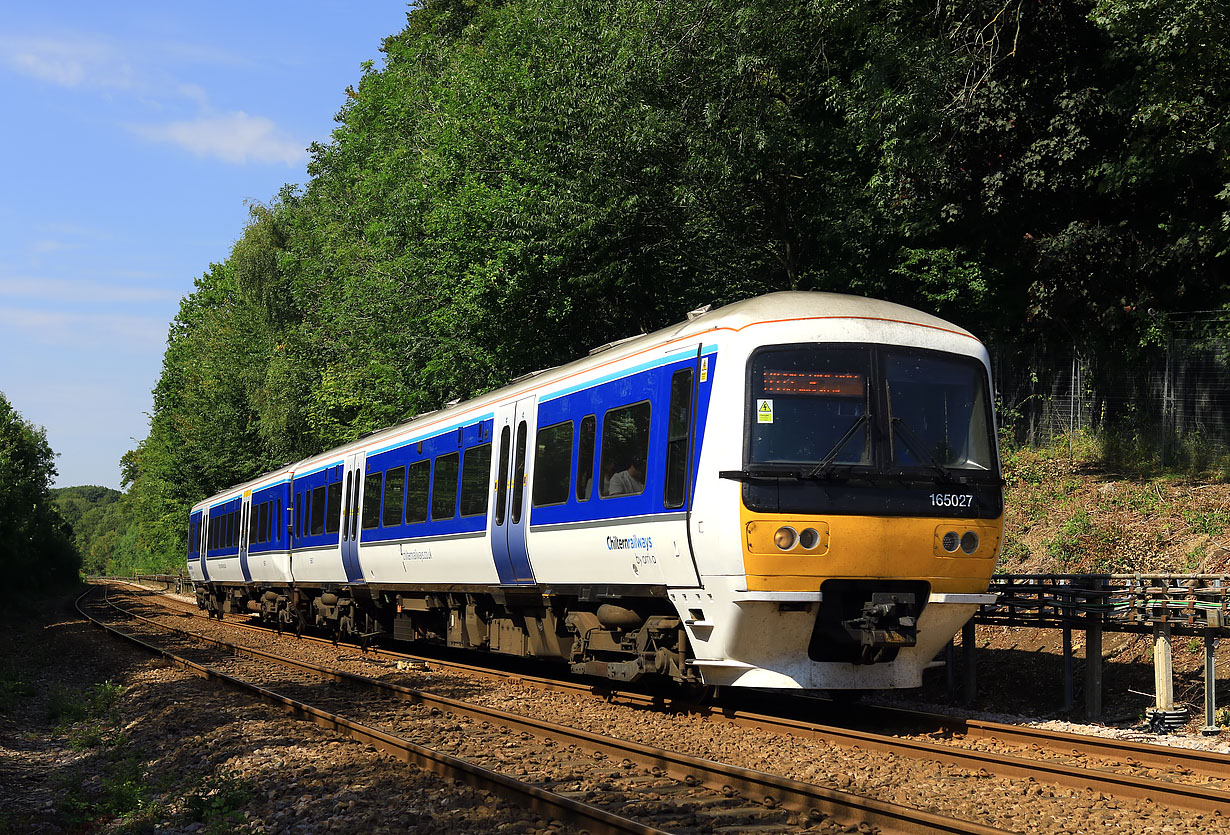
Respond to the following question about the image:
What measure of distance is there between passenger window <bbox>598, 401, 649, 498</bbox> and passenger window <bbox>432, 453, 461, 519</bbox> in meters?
4.08

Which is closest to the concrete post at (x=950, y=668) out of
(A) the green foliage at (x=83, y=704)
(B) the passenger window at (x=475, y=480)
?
(B) the passenger window at (x=475, y=480)

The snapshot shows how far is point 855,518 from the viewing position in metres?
8.62

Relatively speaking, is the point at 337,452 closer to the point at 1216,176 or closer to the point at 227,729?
the point at 227,729

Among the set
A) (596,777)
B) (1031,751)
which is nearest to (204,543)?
(596,777)

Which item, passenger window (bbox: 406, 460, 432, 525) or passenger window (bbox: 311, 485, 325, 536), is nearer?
passenger window (bbox: 406, 460, 432, 525)

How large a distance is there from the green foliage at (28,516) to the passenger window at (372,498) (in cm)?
2773

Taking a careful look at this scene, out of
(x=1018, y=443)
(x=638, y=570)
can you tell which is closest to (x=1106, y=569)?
(x=1018, y=443)

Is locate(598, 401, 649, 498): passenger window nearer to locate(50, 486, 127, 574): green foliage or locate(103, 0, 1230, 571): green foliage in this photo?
locate(103, 0, 1230, 571): green foliage

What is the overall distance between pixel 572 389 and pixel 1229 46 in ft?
35.5

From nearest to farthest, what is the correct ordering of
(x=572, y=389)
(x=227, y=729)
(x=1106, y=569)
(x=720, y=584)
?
(x=720, y=584) < (x=227, y=729) < (x=572, y=389) < (x=1106, y=569)

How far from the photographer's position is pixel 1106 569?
15.4 metres

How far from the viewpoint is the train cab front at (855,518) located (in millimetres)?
8562

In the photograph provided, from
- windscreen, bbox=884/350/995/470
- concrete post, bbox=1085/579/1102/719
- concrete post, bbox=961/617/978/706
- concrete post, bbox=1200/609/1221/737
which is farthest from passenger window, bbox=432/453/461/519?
concrete post, bbox=1200/609/1221/737

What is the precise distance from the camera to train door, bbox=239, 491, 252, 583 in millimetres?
26625
